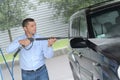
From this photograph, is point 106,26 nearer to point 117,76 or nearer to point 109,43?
point 109,43

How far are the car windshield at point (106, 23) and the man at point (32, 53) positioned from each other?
967 mm

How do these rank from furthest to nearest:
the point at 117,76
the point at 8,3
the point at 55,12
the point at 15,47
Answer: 1. the point at 55,12
2. the point at 8,3
3. the point at 15,47
4. the point at 117,76

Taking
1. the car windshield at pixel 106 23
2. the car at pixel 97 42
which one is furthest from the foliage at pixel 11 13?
the car windshield at pixel 106 23

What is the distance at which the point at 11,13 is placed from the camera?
68.1ft

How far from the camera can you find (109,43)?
5.72m

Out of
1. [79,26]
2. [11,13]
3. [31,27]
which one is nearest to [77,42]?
[31,27]

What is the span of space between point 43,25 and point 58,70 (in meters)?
8.96

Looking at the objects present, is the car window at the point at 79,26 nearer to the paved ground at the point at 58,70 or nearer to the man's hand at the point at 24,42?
the man's hand at the point at 24,42

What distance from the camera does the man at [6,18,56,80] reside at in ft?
22.9

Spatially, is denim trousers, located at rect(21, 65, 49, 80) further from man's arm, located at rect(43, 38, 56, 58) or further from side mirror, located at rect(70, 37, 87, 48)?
side mirror, located at rect(70, 37, 87, 48)

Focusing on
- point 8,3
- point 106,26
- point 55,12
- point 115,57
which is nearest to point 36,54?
point 106,26

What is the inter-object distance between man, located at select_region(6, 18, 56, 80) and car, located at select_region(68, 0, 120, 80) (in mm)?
643

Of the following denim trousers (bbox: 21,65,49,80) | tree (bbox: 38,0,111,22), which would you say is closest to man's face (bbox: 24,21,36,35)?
denim trousers (bbox: 21,65,49,80)

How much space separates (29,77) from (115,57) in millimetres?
2575
